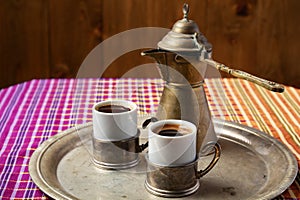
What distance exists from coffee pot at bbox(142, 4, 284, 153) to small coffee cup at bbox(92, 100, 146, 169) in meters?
0.09

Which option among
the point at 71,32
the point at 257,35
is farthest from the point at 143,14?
the point at 257,35

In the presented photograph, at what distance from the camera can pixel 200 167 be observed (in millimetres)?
1030

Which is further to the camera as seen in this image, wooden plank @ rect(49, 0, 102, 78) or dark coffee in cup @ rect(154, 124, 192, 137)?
wooden plank @ rect(49, 0, 102, 78)

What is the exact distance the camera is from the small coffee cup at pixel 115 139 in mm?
1016

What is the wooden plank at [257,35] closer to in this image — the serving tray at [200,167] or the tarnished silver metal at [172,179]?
the serving tray at [200,167]

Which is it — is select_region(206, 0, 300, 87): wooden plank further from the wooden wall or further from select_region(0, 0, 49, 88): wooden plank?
select_region(0, 0, 49, 88): wooden plank

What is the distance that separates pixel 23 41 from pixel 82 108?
3.87 feet

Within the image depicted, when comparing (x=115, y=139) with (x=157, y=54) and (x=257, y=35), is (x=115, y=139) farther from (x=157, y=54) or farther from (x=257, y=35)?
(x=257, y=35)

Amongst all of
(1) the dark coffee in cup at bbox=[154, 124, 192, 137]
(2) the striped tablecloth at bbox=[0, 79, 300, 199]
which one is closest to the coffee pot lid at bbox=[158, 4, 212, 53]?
(1) the dark coffee in cup at bbox=[154, 124, 192, 137]

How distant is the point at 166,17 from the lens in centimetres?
244

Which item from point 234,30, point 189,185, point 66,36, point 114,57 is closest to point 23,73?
point 66,36

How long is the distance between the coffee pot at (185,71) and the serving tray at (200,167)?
0.09 meters

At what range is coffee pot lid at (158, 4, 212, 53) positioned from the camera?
100 cm

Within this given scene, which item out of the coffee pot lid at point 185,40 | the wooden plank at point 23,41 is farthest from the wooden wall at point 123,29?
the coffee pot lid at point 185,40
